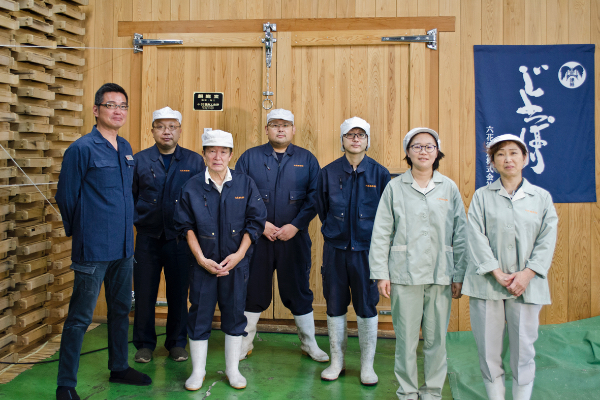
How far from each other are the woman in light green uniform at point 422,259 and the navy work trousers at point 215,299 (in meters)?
0.86

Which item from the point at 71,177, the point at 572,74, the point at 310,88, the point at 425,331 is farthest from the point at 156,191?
the point at 572,74

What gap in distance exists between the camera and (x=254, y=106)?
4184 millimetres

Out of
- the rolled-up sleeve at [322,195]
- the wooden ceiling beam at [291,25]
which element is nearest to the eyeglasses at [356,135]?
the rolled-up sleeve at [322,195]

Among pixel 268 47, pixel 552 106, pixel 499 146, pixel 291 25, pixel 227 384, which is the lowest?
pixel 227 384

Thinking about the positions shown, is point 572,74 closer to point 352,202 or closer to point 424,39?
point 424,39

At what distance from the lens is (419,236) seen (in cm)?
275

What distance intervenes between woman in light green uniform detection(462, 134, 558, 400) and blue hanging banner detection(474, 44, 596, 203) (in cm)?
157

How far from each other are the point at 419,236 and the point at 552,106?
2.10m

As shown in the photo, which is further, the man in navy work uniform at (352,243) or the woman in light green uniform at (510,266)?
the man in navy work uniform at (352,243)

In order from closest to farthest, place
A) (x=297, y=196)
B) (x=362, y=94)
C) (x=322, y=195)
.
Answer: (x=322, y=195) → (x=297, y=196) → (x=362, y=94)

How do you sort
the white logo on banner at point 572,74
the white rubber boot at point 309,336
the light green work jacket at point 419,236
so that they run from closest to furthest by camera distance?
the light green work jacket at point 419,236
the white rubber boot at point 309,336
the white logo on banner at point 572,74

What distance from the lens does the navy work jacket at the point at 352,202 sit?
3088 mm

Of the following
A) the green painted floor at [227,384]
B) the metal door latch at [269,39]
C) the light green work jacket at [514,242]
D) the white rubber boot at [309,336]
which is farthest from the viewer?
the metal door latch at [269,39]

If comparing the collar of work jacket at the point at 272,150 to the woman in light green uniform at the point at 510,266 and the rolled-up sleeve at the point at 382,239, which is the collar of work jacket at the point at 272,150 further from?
the woman in light green uniform at the point at 510,266
